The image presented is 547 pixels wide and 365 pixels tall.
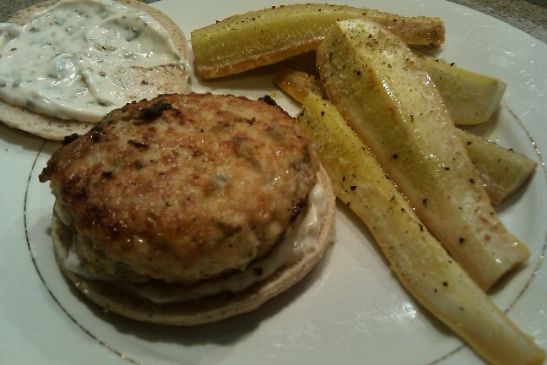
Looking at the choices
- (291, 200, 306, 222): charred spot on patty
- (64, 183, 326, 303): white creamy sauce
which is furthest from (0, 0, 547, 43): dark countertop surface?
(291, 200, 306, 222): charred spot on patty

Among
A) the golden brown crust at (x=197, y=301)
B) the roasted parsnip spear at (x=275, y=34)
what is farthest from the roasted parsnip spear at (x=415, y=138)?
the golden brown crust at (x=197, y=301)

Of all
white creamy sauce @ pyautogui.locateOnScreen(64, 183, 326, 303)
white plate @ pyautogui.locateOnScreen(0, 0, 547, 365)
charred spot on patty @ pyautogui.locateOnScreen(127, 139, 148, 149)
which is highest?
charred spot on patty @ pyautogui.locateOnScreen(127, 139, 148, 149)

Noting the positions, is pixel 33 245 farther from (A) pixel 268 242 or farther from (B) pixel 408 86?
(B) pixel 408 86

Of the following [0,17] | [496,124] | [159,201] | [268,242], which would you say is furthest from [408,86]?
[0,17]

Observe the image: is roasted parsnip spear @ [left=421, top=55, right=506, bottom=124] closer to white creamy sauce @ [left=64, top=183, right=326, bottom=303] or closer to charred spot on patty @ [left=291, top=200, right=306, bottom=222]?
white creamy sauce @ [left=64, top=183, right=326, bottom=303]

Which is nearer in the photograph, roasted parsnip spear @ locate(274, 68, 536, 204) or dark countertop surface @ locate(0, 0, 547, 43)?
roasted parsnip spear @ locate(274, 68, 536, 204)

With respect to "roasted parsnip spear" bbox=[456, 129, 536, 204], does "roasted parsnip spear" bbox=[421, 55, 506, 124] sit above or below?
above

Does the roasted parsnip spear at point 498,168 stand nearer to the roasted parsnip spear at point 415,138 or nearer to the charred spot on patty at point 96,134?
the roasted parsnip spear at point 415,138

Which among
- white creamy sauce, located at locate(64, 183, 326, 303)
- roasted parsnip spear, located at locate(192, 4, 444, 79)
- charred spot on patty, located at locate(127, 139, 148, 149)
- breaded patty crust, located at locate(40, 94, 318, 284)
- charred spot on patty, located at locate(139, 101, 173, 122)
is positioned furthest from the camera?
roasted parsnip spear, located at locate(192, 4, 444, 79)
